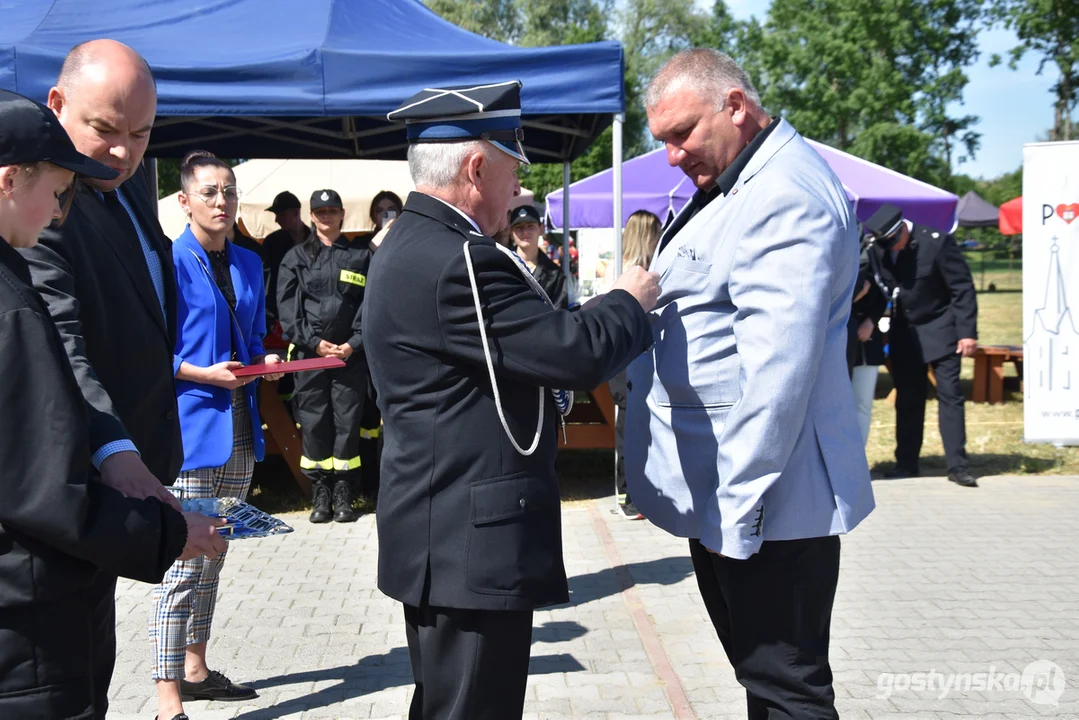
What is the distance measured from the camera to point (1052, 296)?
888 centimetres

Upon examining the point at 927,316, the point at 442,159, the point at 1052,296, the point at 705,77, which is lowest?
the point at 927,316

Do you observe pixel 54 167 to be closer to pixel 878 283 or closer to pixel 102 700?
pixel 102 700

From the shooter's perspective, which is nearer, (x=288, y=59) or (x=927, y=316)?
(x=288, y=59)

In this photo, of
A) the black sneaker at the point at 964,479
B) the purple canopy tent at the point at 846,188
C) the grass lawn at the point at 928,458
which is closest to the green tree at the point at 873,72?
the purple canopy tent at the point at 846,188

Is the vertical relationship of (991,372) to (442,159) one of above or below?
below

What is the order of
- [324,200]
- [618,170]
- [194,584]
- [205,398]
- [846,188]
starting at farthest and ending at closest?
1. [846,188]
2. [324,200]
3. [618,170]
4. [205,398]
5. [194,584]

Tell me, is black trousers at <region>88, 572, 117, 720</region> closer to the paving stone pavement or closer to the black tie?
the black tie

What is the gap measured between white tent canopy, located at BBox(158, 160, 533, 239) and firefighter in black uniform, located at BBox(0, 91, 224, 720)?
487 inches

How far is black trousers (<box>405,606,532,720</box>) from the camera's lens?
2.36 metres

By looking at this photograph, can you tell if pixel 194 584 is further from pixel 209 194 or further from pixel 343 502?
pixel 343 502

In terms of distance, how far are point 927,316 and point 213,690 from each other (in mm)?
6112

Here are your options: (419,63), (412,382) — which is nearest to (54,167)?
(412,382)

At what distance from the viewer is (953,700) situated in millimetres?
3789

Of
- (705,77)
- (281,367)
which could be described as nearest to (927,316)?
(281,367)
